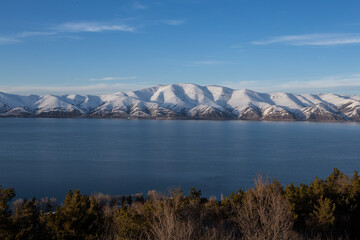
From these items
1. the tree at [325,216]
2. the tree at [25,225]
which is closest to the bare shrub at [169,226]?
the tree at [25,225]

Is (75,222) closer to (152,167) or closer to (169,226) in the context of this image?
(169,226)

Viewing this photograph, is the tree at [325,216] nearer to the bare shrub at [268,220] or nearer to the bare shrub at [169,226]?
the bare shrub at [268,220]

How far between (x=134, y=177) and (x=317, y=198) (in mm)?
24867

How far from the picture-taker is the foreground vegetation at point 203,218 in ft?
42.5

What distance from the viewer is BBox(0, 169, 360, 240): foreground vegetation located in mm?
12969

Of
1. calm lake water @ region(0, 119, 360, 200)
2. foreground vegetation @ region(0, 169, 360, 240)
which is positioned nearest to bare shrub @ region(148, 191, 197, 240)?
foreground vegetation @ region(0, 169, 360, 240)

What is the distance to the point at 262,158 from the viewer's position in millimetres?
56281

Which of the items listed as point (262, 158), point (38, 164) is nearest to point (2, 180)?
point (38, 164)

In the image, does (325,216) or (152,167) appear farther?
(152,167)

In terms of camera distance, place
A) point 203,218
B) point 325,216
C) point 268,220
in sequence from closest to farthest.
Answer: point 268,220 → point 325,216 → point 203,218

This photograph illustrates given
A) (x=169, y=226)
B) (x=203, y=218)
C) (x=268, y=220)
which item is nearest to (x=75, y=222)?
(x=169, y=226)

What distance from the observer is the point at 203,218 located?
1917 centimetres

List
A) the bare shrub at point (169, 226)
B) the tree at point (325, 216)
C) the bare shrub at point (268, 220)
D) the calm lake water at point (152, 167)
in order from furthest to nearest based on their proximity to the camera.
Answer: the calm lake water at point (152, 167) → the tree at point (325, 216) → the bare shrub at point (268, 220) → the bare shrub at point (169, 226)

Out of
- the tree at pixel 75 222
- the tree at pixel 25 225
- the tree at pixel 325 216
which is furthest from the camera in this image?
the tree at pixel 325 216
